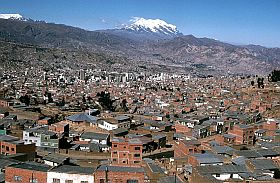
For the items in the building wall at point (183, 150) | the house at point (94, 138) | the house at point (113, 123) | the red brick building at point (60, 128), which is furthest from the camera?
the house at point (113, 123)

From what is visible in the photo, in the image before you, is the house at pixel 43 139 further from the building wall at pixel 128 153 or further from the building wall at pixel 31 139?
the building wall at pixel 128 153

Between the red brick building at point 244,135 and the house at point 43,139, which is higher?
the red brick building at point 244,135

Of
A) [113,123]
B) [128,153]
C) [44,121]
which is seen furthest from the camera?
[44,121]

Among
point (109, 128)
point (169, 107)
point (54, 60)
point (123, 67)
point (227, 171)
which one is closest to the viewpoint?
point (227, 171)

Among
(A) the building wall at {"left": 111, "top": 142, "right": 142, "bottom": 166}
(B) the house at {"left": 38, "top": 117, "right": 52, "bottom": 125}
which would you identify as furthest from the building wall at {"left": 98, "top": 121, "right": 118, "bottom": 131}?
(A) the building wall at {"left": 111, "top": 142, "right": 142, "bottom": 166}

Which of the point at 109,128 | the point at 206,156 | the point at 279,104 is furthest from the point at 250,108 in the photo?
the point at 206,156

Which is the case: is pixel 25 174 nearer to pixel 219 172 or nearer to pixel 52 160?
pixel 52 160

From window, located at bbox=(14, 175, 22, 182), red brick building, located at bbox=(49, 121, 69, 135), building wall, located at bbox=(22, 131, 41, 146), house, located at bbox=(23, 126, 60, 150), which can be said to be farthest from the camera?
red brick building, located at bbox=(49, 121, 69, 135)

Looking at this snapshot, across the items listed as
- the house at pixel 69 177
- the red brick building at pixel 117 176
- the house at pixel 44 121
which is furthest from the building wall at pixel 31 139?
the red brick building at pixel 117 176

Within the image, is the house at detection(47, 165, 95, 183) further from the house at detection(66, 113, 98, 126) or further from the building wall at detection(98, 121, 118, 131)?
the house at detection(66, 113, 98, 126)

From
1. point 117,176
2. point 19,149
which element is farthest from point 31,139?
point 117,176

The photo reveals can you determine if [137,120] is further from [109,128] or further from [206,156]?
[206,156]
